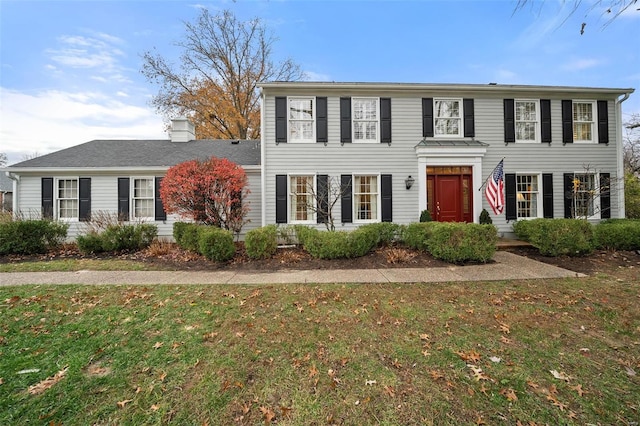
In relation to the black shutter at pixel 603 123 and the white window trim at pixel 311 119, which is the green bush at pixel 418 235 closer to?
the white window trim at pixel 311 119

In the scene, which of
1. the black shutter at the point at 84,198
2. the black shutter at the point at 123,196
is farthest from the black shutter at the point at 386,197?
the black shutter at the point at 84,198

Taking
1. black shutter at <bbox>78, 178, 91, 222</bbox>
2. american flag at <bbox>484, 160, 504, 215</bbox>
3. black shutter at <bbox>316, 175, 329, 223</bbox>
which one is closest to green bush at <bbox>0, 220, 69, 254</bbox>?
black shutter at <bbox>78, 178, 91, 222</bbox>

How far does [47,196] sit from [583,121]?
21.1m

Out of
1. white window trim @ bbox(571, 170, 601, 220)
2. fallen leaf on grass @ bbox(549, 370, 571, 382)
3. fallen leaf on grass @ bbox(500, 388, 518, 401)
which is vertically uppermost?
white window trim @ bbox(571, 170, 601, 220)

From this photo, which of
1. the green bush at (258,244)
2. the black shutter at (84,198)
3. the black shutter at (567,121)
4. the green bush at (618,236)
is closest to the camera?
the green bush at (258,244)

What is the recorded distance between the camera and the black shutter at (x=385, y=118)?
9797mm

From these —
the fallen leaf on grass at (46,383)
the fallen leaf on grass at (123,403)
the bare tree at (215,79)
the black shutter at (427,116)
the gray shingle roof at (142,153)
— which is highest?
the bare tree at (215,79)

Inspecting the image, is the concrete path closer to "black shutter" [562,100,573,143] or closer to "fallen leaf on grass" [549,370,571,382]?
"fallen leaf on grass" [549,370,571,382]

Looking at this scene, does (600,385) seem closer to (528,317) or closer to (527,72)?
(528,317)

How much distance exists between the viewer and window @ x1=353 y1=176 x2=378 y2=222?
9.93 metres

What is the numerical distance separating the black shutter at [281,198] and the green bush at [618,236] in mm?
9385

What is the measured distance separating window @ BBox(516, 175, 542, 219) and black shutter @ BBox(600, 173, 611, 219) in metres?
2.30

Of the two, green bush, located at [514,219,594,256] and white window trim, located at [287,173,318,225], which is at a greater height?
white window trim, located at [287,173,318,225]

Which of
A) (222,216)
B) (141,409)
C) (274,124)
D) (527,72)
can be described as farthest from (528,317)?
(527,72)
